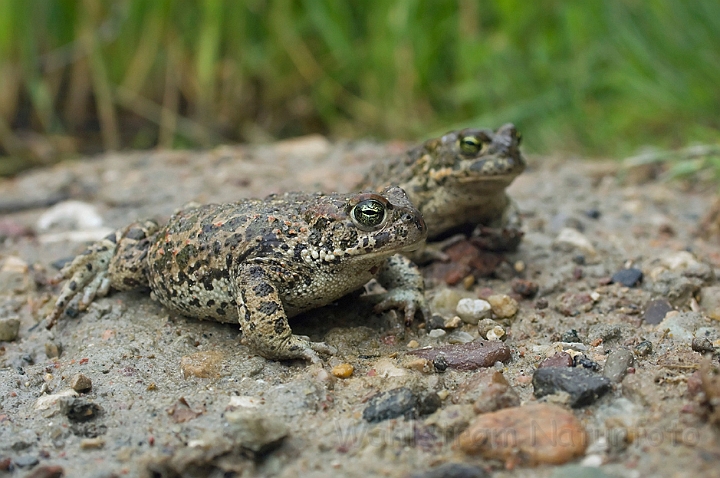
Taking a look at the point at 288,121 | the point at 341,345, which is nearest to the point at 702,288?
the point at 341,345

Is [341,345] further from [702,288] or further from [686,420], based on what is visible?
[702,288]

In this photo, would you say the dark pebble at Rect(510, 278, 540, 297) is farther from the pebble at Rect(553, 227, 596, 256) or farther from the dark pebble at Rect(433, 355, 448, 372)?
the dark pebble at Rect(433, 355, 448, 372)

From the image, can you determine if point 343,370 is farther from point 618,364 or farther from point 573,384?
point 618,364

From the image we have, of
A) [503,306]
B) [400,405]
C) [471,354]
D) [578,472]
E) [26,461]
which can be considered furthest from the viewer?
[503,306]

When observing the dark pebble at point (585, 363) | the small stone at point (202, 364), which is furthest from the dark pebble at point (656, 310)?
the small stone at point (202, 364)

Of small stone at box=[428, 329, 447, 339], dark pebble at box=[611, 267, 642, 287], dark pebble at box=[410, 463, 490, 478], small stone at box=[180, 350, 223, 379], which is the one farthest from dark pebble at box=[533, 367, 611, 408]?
small stone at box=[180, 350, 223, 379]

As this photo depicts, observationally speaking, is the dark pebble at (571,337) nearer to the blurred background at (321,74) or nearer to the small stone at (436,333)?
the small stone at (436,333)

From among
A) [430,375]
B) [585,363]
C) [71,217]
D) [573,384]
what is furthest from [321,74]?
→ [573,384]
